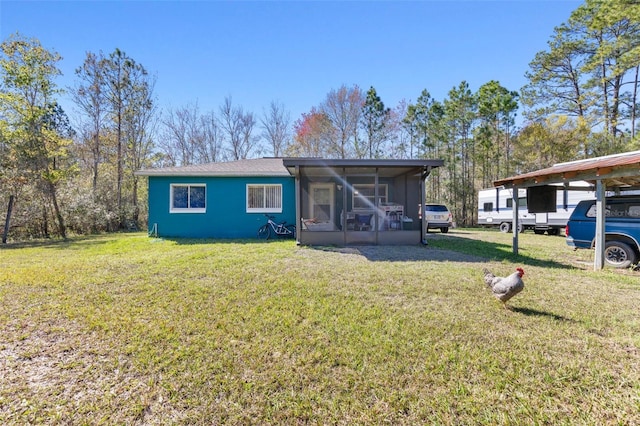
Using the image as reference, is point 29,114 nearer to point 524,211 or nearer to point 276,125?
point 276,125

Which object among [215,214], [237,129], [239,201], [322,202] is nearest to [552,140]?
[322,202]

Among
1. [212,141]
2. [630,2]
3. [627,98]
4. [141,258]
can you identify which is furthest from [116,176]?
[627,98]

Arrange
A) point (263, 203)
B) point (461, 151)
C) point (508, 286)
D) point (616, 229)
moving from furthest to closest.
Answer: point (461, 151) < point (263, 203) < point (616, 229) < point (508, 286)

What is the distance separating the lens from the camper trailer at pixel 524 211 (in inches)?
468

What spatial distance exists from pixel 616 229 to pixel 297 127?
2150cm

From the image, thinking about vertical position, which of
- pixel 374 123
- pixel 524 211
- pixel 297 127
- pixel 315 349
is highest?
pixel 297 127

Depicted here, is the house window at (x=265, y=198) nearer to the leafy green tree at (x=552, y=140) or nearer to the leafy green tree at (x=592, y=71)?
the leafy green tree at (x=552, y=140)

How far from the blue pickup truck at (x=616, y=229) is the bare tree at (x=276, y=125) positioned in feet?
69.3

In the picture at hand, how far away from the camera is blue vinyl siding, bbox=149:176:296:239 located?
10.1m

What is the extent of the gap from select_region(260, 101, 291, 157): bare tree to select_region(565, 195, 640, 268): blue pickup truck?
21.1 meters

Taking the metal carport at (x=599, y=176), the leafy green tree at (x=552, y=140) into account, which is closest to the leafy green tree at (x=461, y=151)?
the leafy green tree at (x=552, y=140)

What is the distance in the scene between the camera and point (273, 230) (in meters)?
10.3

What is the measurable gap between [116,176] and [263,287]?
17.3 metres

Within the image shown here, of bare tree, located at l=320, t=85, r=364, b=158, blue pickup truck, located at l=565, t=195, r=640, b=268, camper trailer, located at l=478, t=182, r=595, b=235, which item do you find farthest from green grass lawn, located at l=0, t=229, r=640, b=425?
bare tree, located at l=320, t=85, r=364, b=158
